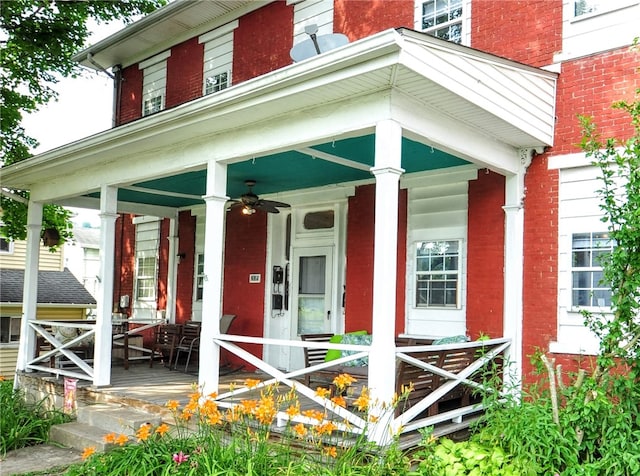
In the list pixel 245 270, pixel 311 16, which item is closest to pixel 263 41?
pixel 311 16

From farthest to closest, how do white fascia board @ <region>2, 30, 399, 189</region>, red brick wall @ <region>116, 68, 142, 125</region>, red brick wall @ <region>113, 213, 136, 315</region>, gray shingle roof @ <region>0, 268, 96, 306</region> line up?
gray shingle roof @ <region>0, 268, 96, 306</region>, red brick wall @ <region>113, 213, 136, 315</region>, red brick wall @ <region>116, 68, 142, 125</region>, white fascia board @ <region>2, 30, 399, 189</region>

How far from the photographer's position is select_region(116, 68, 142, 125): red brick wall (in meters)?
12.1

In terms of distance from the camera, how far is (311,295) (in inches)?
358

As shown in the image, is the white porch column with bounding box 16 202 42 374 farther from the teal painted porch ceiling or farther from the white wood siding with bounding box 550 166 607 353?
the white wood siding with bounding box 550 166 607 353

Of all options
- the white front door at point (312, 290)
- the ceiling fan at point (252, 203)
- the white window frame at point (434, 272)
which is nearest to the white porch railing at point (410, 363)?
the white window frame at point (434, 272)

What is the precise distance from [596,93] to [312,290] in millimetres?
4841

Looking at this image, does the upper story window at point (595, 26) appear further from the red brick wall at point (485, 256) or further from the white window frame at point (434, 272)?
the white window frame at point (434, 272)

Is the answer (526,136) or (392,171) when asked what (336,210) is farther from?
(392,171)

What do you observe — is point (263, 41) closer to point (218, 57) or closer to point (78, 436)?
point (218, 57)

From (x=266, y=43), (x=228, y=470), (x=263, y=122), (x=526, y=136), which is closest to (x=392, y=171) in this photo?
(x=263, y=122)

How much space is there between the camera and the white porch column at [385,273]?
4.68 meters

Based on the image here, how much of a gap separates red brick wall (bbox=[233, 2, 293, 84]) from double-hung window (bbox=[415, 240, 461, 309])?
3.97 m

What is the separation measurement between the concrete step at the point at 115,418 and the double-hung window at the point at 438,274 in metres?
3.61

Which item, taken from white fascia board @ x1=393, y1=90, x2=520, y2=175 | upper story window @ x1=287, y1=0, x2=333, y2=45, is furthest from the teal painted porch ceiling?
upper story window @ x1=287, y1=0, x2=333, y2=45
